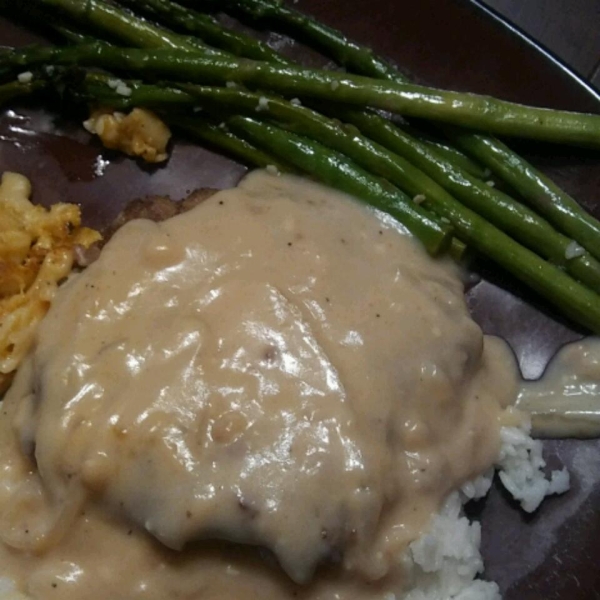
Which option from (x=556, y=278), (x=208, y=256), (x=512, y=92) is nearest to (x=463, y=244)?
(x=556, y=278)

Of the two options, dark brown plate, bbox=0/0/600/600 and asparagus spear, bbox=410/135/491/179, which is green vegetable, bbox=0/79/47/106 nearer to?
dark brown plate, bbox=0/0/600/600

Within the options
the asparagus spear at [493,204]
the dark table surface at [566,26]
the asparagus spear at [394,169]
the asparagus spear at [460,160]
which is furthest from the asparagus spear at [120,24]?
the dark table surface at [566,26]

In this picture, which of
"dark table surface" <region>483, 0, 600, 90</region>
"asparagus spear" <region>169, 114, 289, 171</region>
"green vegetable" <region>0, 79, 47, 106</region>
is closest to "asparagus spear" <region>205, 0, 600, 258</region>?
"asparagus spear" <region>169, 114, 289, 171</region>

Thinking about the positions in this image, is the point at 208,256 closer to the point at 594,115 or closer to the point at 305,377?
the point at 305,377

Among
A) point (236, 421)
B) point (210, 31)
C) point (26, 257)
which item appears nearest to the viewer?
point (236, 421)

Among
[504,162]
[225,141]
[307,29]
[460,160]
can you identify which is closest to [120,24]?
[225,141]

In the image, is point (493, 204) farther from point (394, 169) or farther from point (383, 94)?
point (383, 94)
